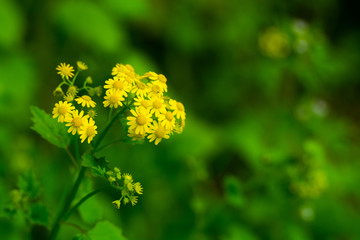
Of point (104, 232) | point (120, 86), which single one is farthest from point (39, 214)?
point (120, 86)

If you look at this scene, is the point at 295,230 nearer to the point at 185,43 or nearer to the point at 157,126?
the point at 157,126

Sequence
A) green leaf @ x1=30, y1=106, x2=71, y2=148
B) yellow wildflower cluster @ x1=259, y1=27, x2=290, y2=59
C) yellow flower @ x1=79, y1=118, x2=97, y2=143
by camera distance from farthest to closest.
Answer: yellow wildflower cluster @ x1=259, y1=27, x2=290, y2=59, green leaf @ x1=30, y1=106, x2=71, y2=148, yellow flower @ x1=79, y1=118, x2=97, y2=143

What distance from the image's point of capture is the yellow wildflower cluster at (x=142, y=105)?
133 cm

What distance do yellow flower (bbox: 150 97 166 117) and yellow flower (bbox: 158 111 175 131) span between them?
13 mm

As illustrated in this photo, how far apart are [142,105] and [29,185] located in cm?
58

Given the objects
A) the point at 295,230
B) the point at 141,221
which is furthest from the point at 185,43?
the point at 295,230

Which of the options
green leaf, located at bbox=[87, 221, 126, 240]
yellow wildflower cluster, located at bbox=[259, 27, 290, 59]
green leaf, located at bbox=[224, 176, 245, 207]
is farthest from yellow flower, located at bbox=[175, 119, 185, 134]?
yellow wildflower cluster, located at bbox=[259, 27, 290, 59]

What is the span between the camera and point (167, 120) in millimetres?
1376

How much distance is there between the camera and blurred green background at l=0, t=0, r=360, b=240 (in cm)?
272

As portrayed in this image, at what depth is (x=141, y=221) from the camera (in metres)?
3.30

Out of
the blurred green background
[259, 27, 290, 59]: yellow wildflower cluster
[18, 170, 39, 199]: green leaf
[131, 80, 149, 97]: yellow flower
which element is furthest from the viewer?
[259, 27, 290, 59]: yellow wildflower cluster

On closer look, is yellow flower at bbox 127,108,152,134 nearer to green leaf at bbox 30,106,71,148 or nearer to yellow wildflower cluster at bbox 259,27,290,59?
green leaf at bbox 30,106,71,148

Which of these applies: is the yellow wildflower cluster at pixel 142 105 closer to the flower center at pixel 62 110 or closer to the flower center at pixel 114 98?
the flower center at pixel 114 98

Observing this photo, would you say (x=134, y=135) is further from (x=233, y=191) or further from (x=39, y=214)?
(x=233, y=191)
